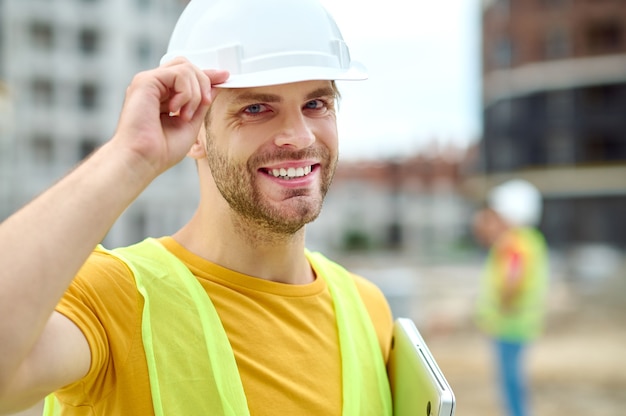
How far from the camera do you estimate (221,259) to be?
1793 millimetres

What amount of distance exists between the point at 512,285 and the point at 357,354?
5.10 meters

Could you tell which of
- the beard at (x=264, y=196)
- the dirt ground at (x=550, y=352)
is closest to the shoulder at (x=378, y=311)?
the beard at (x=264, y=196)

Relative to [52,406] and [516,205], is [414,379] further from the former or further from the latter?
[516,205]

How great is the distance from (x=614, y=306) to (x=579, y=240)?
71.3 feet

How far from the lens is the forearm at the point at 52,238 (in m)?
1.15

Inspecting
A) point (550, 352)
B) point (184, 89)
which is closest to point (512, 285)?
point (184, 89)

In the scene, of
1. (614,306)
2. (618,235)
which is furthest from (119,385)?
(618,235)

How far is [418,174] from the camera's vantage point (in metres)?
68.9

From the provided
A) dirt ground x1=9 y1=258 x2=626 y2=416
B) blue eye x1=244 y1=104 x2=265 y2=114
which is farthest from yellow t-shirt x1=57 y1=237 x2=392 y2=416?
dirt ground x1=9 y1=258 x2=626 y2=416

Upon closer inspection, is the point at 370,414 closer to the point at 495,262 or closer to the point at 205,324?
the point at 205,324

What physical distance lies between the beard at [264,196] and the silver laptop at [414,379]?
40cm

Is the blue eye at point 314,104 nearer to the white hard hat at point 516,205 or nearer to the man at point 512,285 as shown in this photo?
the man at point 512,285

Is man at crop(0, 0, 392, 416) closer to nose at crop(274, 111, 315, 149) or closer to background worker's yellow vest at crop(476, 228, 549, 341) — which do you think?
nose at crop(274, 111, 315, 149)

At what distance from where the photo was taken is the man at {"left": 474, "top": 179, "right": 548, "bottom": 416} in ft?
20.6
